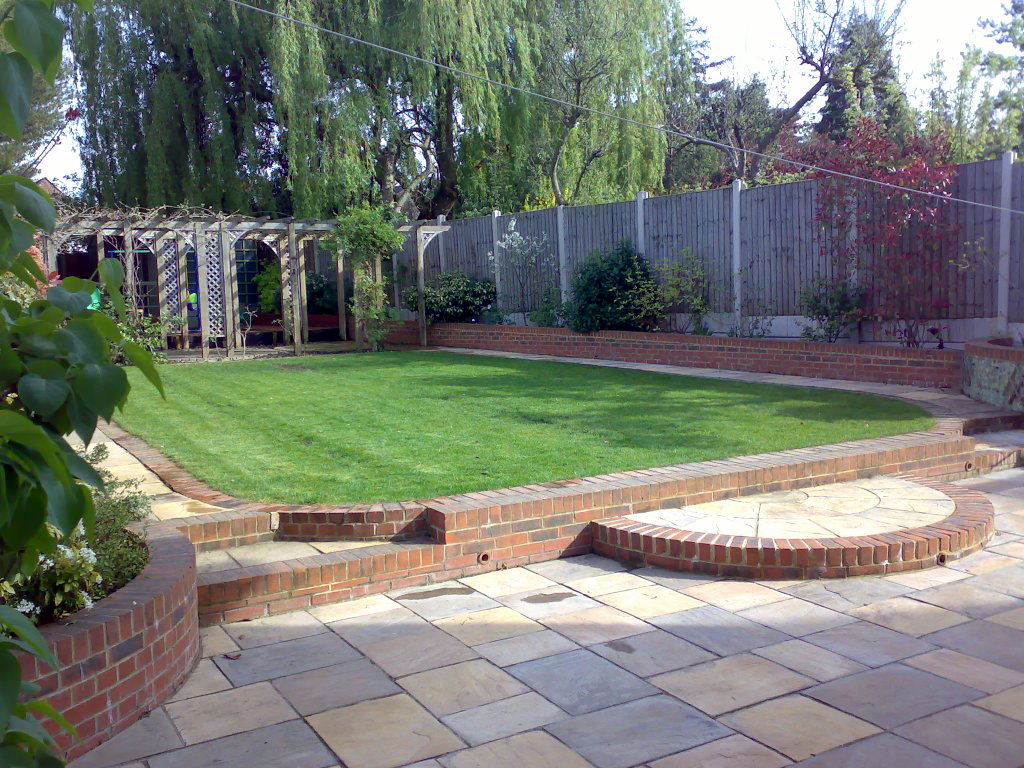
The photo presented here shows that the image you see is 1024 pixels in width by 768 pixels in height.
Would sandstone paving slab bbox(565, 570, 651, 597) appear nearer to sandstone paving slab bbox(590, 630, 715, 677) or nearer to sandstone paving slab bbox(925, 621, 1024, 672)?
sandstone paving slab bbox(590, 630, 715, 677)

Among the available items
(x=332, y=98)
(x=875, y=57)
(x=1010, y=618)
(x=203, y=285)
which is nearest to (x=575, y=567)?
(x=1010, y=618)

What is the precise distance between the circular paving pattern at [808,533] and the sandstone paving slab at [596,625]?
76 centimetres

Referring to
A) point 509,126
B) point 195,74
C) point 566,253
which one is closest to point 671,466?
point 566,253

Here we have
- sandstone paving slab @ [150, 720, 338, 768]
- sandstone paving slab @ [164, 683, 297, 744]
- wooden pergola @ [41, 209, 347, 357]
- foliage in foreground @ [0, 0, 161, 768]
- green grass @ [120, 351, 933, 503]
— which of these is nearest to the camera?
foliage in foreground @ [0, 0, 161, 768]

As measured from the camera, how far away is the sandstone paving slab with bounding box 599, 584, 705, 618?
4.49 metres

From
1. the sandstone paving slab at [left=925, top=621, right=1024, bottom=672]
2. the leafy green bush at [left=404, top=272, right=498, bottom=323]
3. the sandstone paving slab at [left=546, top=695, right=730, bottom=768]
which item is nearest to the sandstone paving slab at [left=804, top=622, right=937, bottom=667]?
the sandstone paving slab at [left=925, top=621, right=1024, bottom=672]

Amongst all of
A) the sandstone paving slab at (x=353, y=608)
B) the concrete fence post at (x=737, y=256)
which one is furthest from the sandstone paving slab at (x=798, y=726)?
the concrete fence post at (x=737, y=256)

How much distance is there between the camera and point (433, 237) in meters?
18.5

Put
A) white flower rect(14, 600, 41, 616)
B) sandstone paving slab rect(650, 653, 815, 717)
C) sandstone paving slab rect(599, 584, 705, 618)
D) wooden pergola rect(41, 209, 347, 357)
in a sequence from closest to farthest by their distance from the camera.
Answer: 1. white flower rect(14, 600, 41, 616)
2. sandstone paving slab rect(650, 653, 815, 717)
3. sandstone paving slab rect(599, 584, 705, 618)
4. wooden pergola rect(41, 209, 347, 357)

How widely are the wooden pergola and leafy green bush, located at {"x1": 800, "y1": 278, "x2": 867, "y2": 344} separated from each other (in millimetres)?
8966

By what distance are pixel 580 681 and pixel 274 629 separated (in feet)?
5.17

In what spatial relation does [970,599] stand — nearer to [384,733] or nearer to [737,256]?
[384,733]

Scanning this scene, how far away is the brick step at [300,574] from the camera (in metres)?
4.45

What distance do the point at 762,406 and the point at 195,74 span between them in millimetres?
15159
